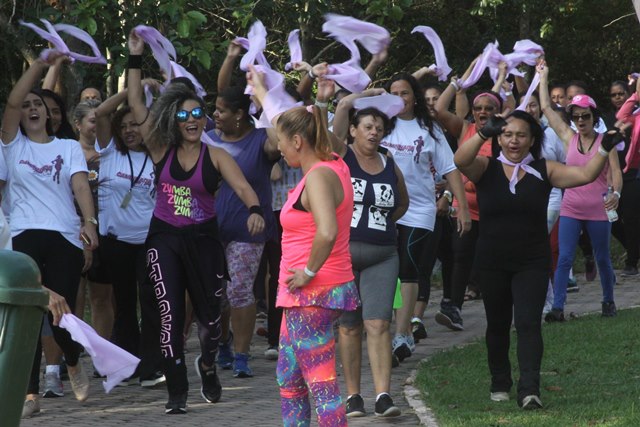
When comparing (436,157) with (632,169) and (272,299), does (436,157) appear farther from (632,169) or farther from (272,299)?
(632,169)

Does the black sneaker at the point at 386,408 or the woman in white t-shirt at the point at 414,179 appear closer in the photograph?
the black sneaker at the point at 386,408

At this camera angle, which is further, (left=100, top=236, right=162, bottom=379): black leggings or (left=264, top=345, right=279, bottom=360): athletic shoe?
(left=264, top=345, right=279, bottom=360): athletic shoe

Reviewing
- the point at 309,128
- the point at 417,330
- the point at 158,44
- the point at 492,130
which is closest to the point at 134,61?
the point at 158,44

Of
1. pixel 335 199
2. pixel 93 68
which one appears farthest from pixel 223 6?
pixel 335 199

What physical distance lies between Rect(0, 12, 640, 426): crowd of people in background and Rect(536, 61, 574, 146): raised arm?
0.02m

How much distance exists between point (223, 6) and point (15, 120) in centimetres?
730

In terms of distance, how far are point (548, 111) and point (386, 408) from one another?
12.5 feet

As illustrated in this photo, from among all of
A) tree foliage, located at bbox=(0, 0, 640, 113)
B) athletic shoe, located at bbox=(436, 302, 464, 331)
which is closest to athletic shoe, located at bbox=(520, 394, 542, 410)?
athletic shoe, located at bbox=(436, 302, 464, 331)

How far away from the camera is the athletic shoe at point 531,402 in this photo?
7.95 m

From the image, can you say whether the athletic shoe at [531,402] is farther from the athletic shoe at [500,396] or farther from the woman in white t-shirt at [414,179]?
the woman in white t-shirt at [414,179]

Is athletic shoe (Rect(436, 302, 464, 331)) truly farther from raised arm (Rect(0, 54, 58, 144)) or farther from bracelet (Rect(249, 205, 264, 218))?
raised arm (Rect(0, 54, 58, 144))

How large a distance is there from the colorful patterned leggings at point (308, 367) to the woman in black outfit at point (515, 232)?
203 centimetres

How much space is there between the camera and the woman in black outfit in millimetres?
8125

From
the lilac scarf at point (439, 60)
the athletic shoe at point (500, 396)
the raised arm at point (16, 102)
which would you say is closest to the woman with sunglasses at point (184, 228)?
the raised arm at point (16, 102)
